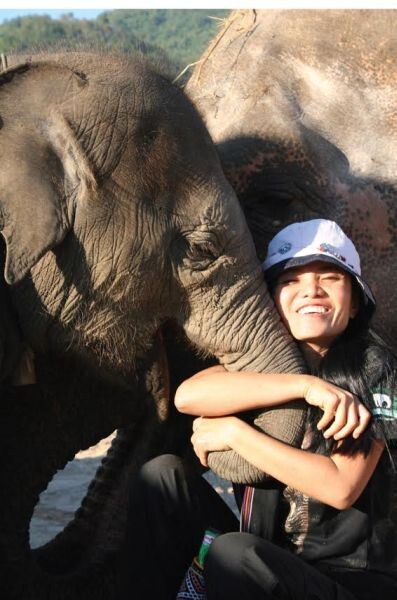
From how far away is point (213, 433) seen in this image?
2670mm

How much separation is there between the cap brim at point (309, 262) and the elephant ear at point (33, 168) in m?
0.47

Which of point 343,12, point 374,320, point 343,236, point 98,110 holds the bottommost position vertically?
point 374,320

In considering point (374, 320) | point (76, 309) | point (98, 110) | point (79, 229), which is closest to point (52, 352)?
point (76, 309)

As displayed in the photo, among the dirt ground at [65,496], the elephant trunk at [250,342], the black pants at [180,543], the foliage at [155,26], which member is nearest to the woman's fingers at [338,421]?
the elephant trunk at [250,342]

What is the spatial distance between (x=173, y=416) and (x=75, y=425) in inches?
12.8

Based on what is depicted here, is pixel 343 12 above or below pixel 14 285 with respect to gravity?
above

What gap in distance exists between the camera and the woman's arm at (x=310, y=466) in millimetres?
2541

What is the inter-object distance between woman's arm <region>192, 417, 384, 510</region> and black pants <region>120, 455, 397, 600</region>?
0.14 m

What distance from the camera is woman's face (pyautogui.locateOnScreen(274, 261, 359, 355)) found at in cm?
266

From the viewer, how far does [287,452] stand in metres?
2.54

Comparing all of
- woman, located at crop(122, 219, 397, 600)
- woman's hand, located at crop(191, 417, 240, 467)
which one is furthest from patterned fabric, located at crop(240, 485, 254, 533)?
woman's hand, located at crop(191, 417, 240, 467)

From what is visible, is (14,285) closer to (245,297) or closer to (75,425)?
(245,297)

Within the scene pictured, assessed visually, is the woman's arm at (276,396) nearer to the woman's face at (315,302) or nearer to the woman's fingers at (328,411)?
the woman's fingers at (328,411)

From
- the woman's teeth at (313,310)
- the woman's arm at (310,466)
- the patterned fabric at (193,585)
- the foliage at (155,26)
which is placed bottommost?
the patterned fabric at (193,585)
